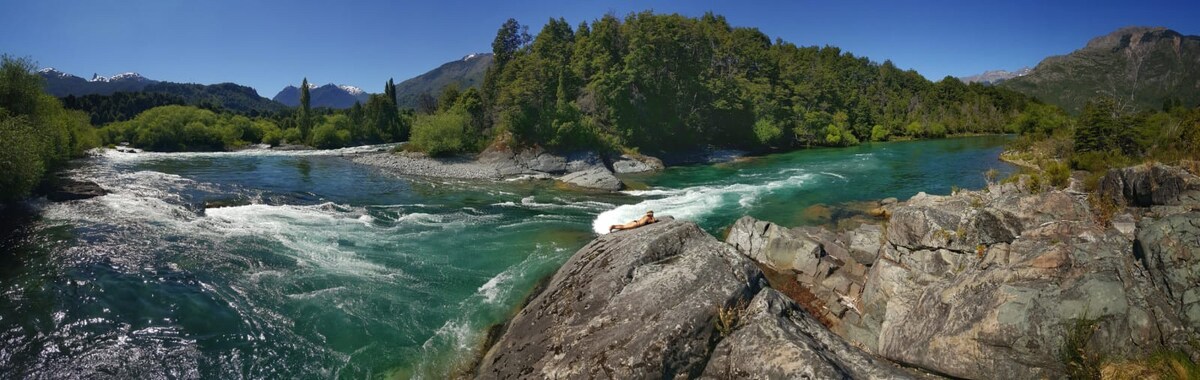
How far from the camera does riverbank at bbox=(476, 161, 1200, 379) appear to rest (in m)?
7.04

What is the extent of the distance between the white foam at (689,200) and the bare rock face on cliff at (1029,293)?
42.8 ft

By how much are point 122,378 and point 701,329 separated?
1152cm

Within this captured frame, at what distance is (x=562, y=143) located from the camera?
160 ft

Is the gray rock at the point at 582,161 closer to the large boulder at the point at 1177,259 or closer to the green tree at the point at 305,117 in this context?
the large boulder at the point at 1177,259

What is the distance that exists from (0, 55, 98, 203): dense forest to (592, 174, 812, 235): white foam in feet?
82.9

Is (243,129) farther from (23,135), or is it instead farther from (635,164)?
(635,164)

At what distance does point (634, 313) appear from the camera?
27.6ft

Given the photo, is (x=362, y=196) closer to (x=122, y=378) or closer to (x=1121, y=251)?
(x=122, y=378)

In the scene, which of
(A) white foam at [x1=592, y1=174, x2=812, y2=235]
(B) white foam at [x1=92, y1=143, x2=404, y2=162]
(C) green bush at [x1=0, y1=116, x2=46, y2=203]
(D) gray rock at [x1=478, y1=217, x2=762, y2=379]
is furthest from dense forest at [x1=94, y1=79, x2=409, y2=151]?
(D) gray rock at [x1=478, y1=217, x2=762, y2=379]

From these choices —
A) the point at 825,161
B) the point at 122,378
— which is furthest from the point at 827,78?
the point at 122,378

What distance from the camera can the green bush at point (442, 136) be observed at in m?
51.3

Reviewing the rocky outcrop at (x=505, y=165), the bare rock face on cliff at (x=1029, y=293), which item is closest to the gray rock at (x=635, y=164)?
the rocky outcrop at (x=505, y=165)

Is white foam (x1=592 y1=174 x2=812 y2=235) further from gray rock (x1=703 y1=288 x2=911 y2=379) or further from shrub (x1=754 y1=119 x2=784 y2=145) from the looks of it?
shrub (x1=754 y1=119 x2=784 y2=145)

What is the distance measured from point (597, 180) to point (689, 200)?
27.6 feet
